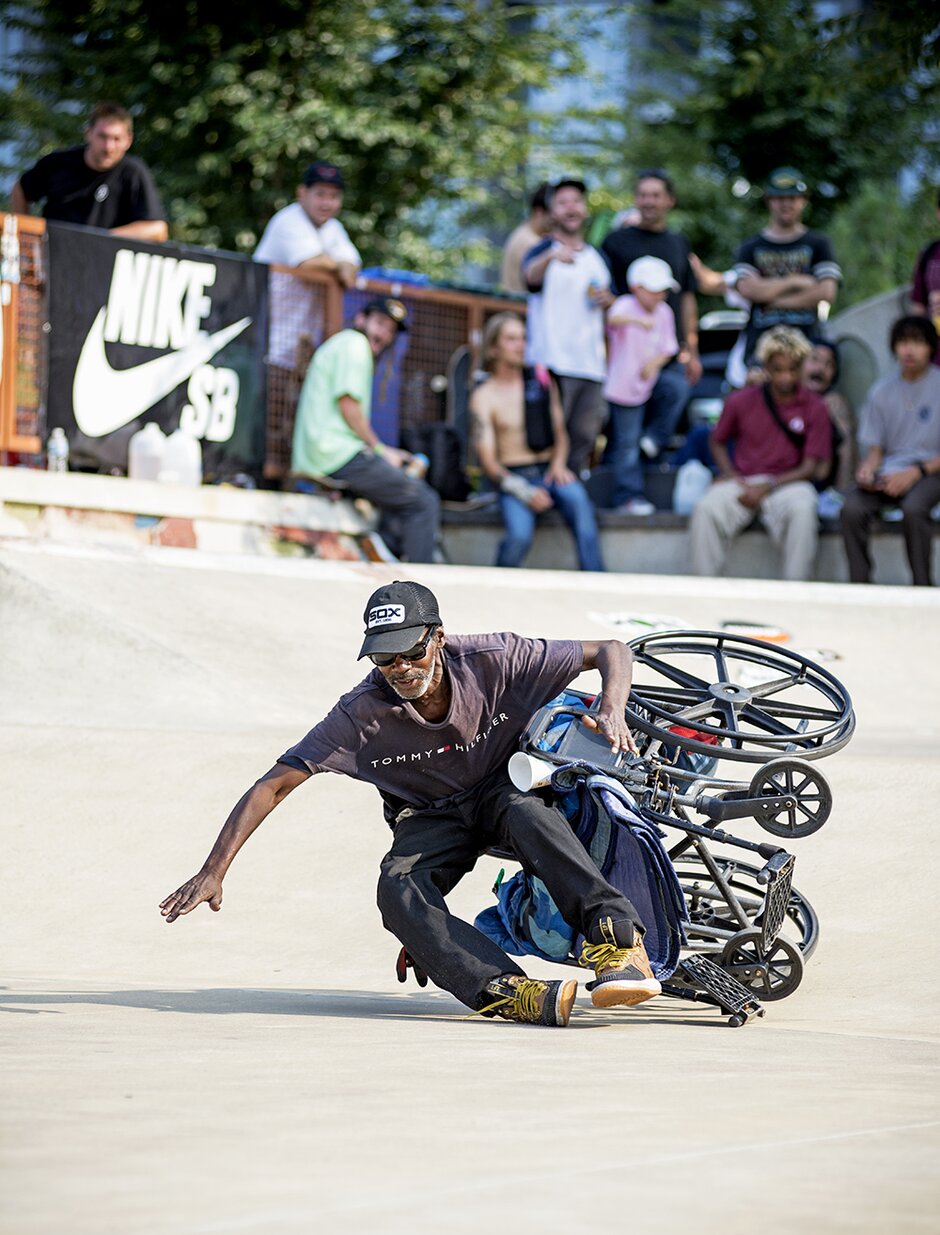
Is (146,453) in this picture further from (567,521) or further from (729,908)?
(729,908)

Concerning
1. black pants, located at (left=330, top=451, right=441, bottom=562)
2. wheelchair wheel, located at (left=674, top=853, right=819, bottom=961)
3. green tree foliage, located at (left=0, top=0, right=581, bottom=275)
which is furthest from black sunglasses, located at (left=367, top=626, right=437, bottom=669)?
green tree foliage, located at (left=0, top=0, right=581, bottom=275)

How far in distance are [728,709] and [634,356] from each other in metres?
7.40

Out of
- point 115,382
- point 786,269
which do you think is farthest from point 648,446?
point 115,382

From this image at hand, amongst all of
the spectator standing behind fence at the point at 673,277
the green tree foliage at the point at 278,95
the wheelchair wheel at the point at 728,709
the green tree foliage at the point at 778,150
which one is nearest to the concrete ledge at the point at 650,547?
the spectator standing behind fence at the point at 673,277

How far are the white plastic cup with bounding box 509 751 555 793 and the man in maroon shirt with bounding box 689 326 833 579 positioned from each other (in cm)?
699

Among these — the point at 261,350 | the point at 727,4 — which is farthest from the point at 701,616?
the point at 727,4

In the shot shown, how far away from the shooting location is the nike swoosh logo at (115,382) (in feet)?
36.2

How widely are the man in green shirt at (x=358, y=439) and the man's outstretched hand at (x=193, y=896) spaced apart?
6.87 metres

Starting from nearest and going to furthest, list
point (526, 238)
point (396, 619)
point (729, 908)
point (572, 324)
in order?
point (396, 619) < point (729, 908) < point (572, 324) < point (526, 238)

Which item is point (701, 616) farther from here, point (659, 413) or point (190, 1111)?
point (190, 1111)

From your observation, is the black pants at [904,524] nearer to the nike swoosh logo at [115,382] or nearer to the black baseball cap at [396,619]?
the nike swoosh logo at [115,382]

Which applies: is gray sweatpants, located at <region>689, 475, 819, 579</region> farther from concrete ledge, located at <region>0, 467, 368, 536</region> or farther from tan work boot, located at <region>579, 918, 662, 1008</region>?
tan work boot, located at <region>579, 918, 662, 1008</region>

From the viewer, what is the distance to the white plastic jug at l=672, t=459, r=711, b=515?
12.6 meters

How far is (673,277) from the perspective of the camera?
12.7m
